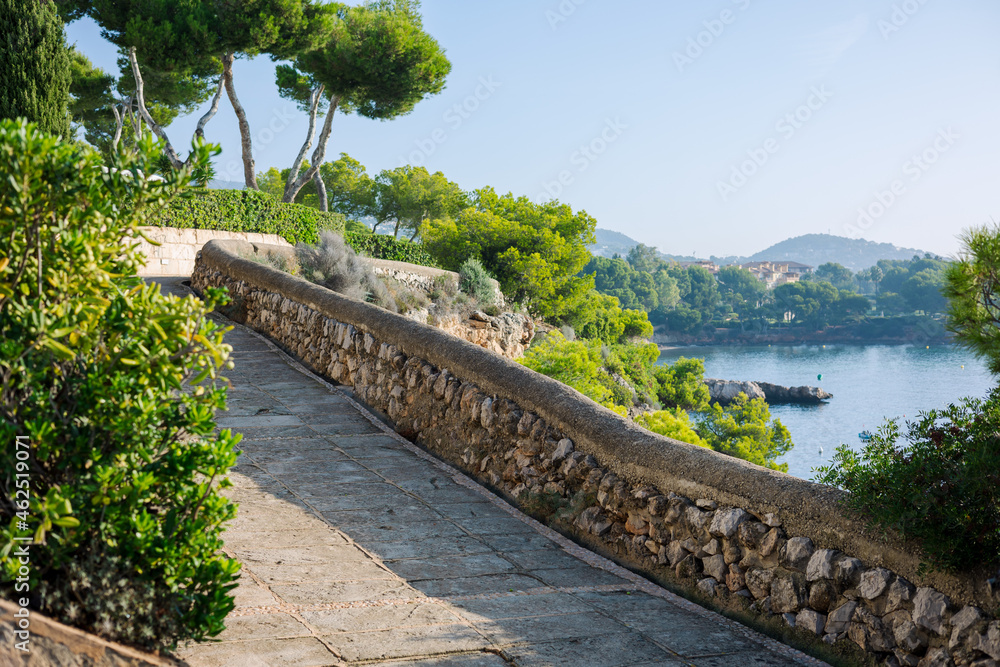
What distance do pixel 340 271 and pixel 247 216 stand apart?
8.12 metres

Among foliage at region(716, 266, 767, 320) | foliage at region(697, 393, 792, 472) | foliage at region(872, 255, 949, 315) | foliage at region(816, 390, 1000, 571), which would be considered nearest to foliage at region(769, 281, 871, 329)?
foliage at region(872, 255, 949, 315)

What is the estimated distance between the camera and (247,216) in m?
20.1

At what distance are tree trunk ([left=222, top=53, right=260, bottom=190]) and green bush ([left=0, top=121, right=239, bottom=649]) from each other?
2425cm

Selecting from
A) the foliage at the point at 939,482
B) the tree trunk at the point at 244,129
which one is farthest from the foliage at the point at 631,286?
the foliage at the point at 939,482

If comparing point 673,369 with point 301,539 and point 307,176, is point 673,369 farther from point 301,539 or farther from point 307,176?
point 301,539

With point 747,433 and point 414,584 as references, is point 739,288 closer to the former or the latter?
point 747,433

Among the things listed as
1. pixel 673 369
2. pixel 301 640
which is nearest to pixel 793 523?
pixel 301 640

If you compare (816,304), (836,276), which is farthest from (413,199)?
(836,276)

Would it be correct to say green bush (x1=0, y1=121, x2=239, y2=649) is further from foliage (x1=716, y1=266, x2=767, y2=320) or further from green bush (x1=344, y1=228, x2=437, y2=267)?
foliage (x1=716, y1=266, x2=767, y2=320)

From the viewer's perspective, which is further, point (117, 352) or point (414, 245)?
point (414, 245)

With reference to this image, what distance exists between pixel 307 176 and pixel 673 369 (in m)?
30.9

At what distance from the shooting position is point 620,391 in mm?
32594

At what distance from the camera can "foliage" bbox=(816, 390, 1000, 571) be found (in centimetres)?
279

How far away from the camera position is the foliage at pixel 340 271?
1301cm
